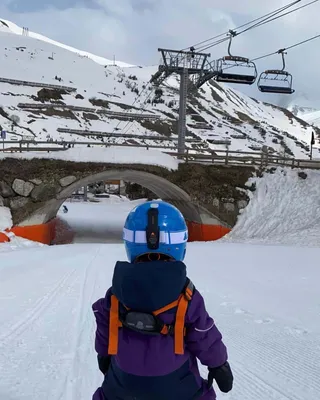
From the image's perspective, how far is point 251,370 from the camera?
4270 millimetres

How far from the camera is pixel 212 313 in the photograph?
21.7 ft

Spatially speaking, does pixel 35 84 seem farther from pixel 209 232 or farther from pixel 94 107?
pixel 209 232

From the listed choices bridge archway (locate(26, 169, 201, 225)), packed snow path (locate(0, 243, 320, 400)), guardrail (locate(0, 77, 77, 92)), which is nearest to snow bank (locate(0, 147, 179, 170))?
bridge archway (locate(26, 169, 201, 225))

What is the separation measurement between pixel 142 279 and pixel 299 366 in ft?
10.5

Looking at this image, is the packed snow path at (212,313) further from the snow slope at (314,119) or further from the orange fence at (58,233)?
the snow slope at (314,119)

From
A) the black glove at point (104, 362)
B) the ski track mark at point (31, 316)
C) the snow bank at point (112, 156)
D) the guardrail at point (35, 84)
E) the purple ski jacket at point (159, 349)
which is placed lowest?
the ski track mark at point (31, 316)

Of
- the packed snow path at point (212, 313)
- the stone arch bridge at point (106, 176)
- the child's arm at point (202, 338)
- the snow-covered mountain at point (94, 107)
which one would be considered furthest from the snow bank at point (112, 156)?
the snow-covered mountain at point (94, 107)

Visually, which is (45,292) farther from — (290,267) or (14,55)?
(14,55)

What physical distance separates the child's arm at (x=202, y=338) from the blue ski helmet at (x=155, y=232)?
277 millimetres

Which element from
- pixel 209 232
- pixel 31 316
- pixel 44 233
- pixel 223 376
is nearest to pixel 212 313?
pixel 31 316

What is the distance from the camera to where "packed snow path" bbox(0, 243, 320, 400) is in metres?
3.88

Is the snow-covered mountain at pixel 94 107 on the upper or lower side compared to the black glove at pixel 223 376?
upper

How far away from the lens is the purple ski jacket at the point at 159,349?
1.97 metres

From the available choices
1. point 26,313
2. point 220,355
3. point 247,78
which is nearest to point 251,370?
point 220,355
